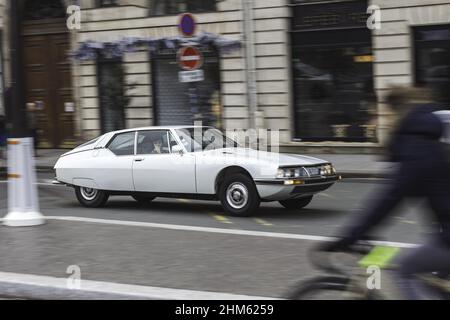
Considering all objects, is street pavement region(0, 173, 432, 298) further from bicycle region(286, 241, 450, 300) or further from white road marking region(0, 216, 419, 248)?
bicycle region(286, 241, 450, 300)

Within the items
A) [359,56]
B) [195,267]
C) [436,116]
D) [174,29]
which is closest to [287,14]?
[359,56]

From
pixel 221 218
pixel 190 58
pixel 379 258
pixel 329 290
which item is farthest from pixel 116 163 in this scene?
pixel 379 258

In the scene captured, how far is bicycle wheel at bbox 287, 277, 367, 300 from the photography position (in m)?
3.92

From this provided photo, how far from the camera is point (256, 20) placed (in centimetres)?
1906

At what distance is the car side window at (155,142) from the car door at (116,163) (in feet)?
0.53

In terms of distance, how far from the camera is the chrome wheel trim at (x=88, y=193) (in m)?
11.3

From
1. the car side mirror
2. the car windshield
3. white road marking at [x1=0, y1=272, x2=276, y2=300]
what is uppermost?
the car windshield

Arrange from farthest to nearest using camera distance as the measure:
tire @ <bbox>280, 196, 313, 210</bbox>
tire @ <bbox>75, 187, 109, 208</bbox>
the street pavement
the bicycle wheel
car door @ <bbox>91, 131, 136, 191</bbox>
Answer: tire @ <bbox>75, 187, 109, 208</bbox>
car door @ <bbox>91, 131, 136, 191</bbox>
tire @ <bbox>280, 196, 313, 210</bbox>
the street pavement
the bicycle wheel

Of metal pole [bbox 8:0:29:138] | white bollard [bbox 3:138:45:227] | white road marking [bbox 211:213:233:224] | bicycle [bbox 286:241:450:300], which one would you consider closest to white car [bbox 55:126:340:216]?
white road marking [bbox 211:213:233:224]

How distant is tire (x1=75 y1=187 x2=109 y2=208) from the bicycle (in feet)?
24.7

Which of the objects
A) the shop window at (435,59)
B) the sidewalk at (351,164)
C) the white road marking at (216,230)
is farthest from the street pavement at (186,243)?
the shop window at (435,59)

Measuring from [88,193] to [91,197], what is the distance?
3.9 inches

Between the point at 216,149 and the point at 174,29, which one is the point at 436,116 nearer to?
the point at 216,149
